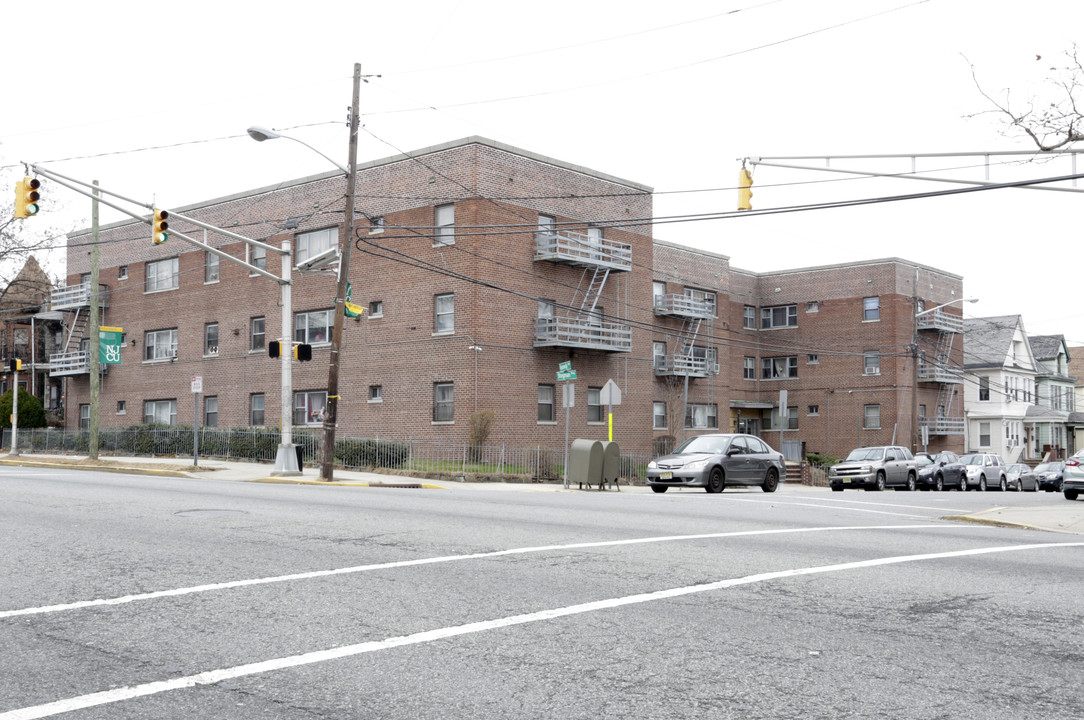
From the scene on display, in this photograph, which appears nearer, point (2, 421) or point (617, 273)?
point (617, 273)

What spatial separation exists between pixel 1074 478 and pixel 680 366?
18.3m

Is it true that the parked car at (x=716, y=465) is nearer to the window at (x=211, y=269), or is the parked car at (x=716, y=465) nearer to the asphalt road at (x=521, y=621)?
the asphalt road at (x=521, y=621)

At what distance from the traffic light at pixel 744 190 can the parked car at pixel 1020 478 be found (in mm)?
28046

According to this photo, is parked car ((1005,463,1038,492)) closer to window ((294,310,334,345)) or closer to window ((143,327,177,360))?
window ((294,310,334,345))

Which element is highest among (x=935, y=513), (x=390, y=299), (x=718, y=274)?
(x=718, y=274)

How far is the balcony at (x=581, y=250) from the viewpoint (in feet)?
116

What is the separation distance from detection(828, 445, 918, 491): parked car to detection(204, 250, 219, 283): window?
2742cm

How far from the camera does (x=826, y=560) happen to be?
976cm

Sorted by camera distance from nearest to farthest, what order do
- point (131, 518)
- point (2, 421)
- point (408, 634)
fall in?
point (408, 634) < point (131, 518) < point (2, 421)

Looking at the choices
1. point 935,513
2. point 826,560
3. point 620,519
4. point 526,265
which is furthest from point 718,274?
point 826,560

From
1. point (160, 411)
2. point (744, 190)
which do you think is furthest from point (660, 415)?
point (744, 190)

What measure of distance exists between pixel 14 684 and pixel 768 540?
8332 mm

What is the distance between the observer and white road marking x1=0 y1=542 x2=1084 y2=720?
4793 millimetres

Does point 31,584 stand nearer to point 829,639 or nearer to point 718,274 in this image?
point 829,639
